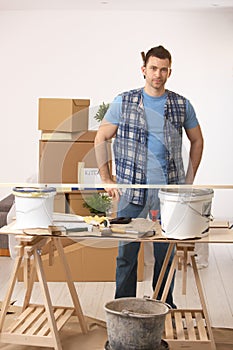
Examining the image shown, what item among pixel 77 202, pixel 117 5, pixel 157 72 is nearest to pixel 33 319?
pixel 157 72

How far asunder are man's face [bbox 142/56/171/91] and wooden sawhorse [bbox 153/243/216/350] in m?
0.81

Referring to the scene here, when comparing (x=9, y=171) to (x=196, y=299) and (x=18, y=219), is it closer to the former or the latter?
(x=196, y=299)

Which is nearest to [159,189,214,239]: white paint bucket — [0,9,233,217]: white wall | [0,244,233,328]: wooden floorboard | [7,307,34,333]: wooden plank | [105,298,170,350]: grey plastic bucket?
[105,298,170,350]: grey plastic bucket

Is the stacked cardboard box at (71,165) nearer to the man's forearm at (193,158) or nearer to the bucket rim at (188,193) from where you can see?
the man's forearm at (193,158)

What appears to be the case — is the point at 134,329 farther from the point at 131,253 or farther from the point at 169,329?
the point at 131,253

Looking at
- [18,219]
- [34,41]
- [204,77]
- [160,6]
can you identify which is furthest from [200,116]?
[18,219]

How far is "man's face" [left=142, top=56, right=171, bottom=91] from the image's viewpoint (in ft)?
11.5

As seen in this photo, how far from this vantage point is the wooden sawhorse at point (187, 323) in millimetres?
3221

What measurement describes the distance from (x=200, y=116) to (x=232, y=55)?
754 millimetres

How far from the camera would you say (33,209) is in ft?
10.4

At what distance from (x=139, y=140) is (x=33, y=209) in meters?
0.70

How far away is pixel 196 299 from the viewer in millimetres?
4438

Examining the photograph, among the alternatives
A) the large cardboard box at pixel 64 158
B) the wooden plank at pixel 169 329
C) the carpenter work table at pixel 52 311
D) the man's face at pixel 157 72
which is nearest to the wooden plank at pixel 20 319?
the carpenter work table at pixel 52 311

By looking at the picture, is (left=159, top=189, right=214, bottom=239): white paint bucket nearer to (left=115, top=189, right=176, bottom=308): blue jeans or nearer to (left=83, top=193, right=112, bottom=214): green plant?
(left=115, top=189, right=176, bottom=308): blue jeans
